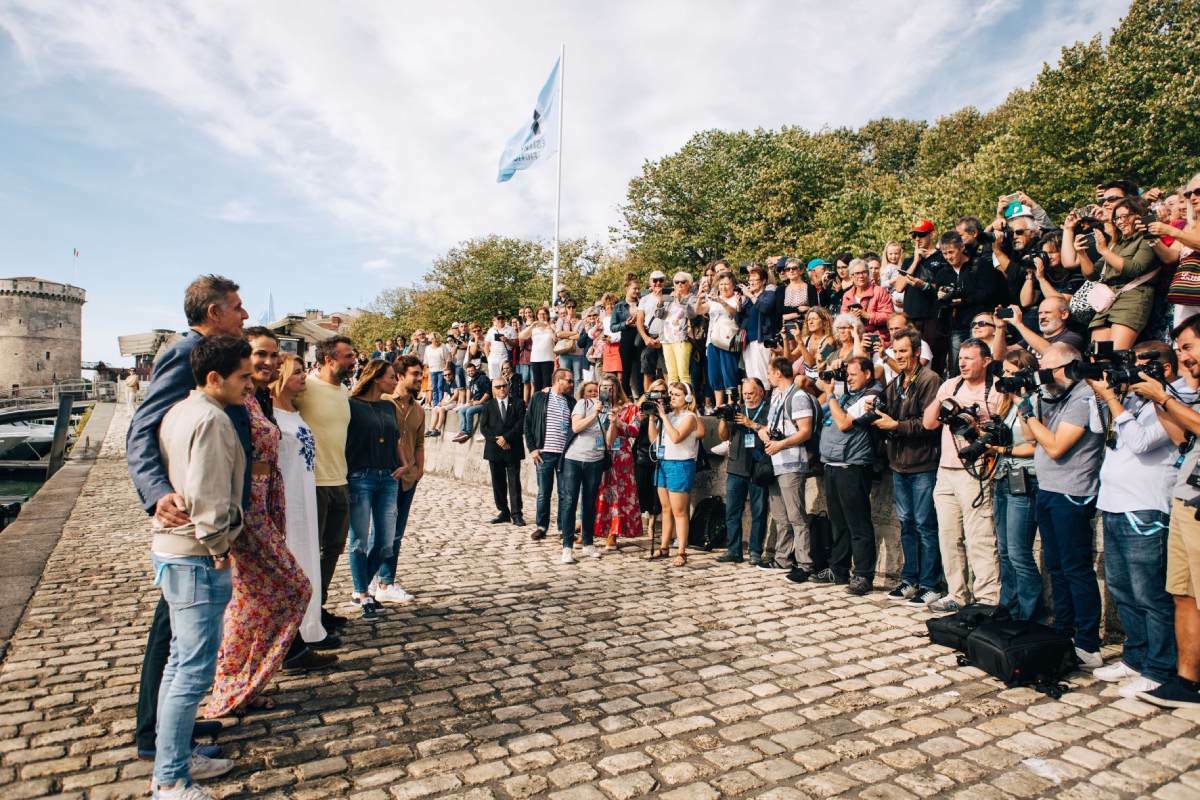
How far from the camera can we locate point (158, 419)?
3.21m

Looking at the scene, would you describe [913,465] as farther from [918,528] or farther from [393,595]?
[393,595]

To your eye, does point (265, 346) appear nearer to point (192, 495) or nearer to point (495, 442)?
point (192, 495)

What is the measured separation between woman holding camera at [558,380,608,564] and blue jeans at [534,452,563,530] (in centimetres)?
53

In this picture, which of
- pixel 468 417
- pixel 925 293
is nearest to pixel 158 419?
pixel 925 293

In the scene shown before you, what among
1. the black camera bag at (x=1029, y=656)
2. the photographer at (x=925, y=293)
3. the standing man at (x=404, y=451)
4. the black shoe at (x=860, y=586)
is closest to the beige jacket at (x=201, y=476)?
the standing man at (x=404, y=451)

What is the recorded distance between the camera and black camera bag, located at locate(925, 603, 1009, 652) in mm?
4906

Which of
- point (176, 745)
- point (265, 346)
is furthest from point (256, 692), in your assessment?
point (265, 346)

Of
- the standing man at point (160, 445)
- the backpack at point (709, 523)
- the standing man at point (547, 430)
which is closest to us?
the standing man at point (160, 445)

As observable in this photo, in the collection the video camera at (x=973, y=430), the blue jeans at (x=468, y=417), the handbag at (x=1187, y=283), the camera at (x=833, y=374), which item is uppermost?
the handbag at (x=1187, y=283)

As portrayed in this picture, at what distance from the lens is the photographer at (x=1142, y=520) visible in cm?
421

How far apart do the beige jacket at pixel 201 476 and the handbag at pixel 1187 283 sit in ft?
20.7

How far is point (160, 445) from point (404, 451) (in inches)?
124

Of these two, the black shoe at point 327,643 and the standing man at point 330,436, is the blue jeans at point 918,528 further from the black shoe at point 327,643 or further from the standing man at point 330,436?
the black shoe at point 327,643

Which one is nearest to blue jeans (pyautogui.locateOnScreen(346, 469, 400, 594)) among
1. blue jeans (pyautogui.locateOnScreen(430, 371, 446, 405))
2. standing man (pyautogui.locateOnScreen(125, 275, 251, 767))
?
Result: standing man (pyautogui.locateOnScreen(125, 275, 251, 767))
